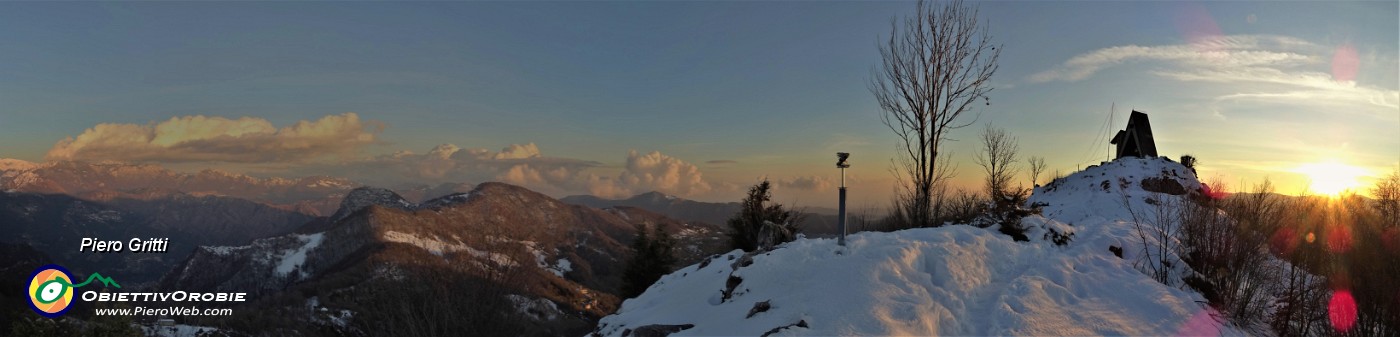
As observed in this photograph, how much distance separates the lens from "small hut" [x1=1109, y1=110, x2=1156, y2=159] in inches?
1164

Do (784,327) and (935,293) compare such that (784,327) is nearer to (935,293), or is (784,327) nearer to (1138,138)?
(935,293)

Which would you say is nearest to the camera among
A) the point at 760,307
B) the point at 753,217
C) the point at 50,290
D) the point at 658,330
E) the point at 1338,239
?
the point at 760,307

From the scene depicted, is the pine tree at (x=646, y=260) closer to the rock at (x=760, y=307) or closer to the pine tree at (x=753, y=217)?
the pine tree at (x=753, y=217)

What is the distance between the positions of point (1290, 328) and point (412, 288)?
22.8 meters

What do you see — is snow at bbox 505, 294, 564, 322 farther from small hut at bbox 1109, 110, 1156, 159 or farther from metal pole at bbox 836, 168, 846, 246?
metal pole at bbox 836, 168, 846, 246

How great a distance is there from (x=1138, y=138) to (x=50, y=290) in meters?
50.7

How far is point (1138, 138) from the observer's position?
97.6 ft

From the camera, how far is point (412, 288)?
20.1 m

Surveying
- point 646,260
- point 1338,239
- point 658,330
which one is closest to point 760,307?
point 658,330

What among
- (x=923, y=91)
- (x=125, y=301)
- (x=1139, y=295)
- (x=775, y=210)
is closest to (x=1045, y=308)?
(x=1139, y=295)

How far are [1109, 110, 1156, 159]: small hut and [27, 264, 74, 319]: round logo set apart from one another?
4868cm

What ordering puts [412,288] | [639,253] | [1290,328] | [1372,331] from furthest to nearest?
1. [639,253]
2. [412,288]
3. [1290,328]
4. [1372,331]

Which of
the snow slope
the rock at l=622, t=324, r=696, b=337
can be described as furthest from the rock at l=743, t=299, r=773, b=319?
the rock at l=622, t=324, r=696, b=337

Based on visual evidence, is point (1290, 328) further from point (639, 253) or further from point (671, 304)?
point (639, 253)
